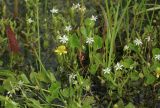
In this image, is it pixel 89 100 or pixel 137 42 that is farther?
pixel 137 42

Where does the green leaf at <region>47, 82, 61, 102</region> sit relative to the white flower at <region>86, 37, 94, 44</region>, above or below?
below

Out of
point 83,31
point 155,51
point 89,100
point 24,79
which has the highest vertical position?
point 83,31

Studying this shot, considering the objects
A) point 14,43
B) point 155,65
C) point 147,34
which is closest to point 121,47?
point 147,34

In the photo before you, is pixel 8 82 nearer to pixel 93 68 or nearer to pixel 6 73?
pixel 6 73

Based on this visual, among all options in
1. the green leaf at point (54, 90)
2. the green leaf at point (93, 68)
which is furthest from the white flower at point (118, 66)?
the green leaf at point (54, 90)

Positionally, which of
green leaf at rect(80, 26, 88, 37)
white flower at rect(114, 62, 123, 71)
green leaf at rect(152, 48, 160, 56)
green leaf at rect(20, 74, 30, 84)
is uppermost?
green leaf at rect(80, 26, 88, 37)

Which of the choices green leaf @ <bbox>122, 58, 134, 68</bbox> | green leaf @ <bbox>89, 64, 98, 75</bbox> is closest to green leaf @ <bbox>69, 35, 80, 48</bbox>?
green leaf @ <bbox>89, 64, 98, 75</bbox>

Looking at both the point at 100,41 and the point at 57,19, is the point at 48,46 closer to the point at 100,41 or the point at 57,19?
the point at 57,19

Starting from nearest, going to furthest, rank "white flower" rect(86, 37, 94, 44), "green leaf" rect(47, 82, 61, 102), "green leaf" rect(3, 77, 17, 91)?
"green leaf" rect(47, 82, 61, 102) → "green leaf" rect(3, 77, 17, 91) → "white flower" rect(86, 37, 94, 44)

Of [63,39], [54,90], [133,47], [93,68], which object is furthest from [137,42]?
[54,90]

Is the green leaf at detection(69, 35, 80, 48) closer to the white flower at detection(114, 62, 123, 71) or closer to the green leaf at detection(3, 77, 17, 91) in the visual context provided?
the white flower at detection(114, 62, 123, 71)
